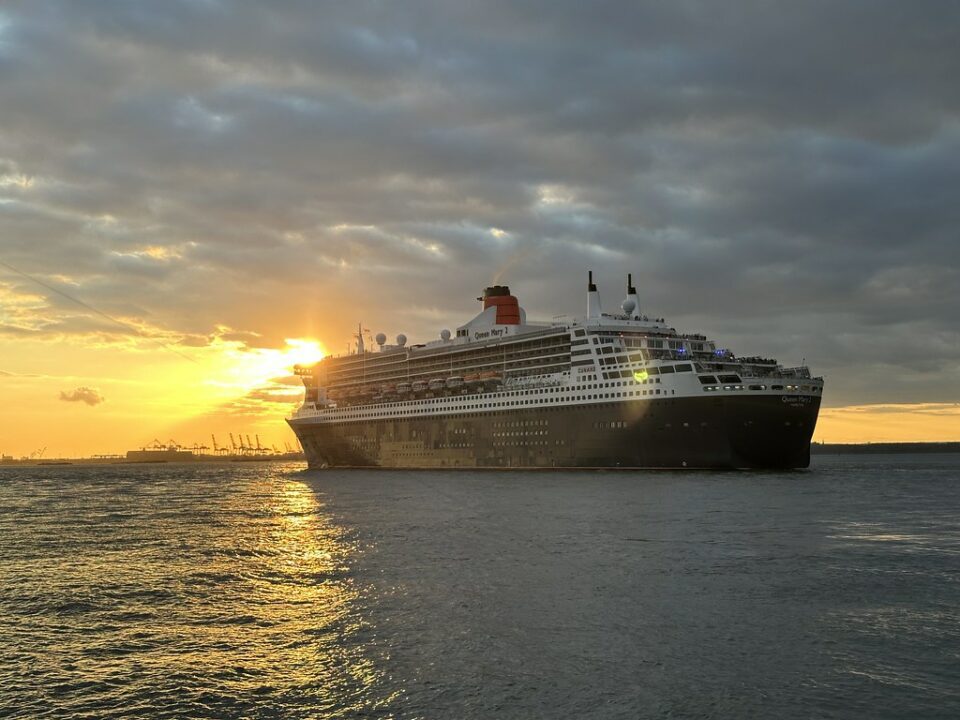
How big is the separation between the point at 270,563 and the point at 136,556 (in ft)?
21.7

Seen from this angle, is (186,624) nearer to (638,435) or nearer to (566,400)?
(638,435)

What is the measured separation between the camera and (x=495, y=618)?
848 inches

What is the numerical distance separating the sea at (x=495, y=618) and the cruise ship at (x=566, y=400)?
26343mm

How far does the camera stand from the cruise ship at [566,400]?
7188 centimetres

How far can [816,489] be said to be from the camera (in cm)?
6244

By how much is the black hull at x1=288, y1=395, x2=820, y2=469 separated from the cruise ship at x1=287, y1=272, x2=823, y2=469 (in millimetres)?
113

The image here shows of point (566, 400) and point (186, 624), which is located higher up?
point (566, 400)

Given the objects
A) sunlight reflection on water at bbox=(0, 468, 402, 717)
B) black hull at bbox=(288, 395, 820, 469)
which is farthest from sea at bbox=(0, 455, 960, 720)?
black hull at bbox=(288, 395, 820, 469)

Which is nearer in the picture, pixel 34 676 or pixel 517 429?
pixel 34 676

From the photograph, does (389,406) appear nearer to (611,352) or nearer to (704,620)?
(611,352)

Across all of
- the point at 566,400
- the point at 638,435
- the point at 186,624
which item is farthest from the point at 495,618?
the point at 566,400

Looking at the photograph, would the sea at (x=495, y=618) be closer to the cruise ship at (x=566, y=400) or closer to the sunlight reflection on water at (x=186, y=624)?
the sunlight reflection on water at (x=186, y=624)

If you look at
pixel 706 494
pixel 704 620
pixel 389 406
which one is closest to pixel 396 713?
pixel 704 620

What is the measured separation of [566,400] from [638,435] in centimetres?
988
